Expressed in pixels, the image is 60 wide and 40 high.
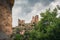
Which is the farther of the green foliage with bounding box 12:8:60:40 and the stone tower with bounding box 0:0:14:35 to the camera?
the green foliage with bounding box 12:8:60:40

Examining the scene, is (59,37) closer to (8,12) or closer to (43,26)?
(43,26)

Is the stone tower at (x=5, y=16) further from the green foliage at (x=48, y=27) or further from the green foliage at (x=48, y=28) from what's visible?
the green foliage at (x=48, y=27)

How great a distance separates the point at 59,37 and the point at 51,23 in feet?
15.1

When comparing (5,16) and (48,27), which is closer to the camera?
(5,16)

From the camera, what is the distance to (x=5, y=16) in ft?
33.2

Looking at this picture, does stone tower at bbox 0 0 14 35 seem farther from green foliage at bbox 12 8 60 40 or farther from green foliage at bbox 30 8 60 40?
green foliage at bbox 30 8 60 40

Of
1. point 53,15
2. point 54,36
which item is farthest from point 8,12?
point 53,15

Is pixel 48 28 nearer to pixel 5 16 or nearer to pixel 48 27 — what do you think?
pixel 48 27

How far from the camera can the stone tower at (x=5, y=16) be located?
32.3ft

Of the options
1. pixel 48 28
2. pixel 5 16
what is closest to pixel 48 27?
pixel 48 28

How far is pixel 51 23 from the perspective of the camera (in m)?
32.8

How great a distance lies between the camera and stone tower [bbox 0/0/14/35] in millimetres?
9837

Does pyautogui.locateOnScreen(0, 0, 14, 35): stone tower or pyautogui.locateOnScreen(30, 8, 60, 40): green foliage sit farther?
pyautogui.locateOnScreen(30, 8, 60, 40): green foliage

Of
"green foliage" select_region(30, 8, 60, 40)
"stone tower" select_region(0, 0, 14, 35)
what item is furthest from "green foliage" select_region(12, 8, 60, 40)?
"stone tower" select_region(0, 0, 14, 35)
